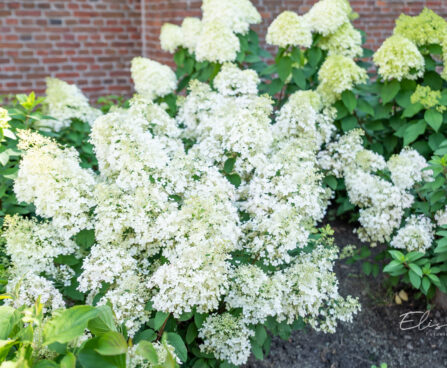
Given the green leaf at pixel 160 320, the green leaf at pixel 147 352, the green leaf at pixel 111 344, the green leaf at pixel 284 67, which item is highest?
the green leaf at pixel 284 67

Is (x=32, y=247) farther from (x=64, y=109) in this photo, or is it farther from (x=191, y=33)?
(x=191, y=33)

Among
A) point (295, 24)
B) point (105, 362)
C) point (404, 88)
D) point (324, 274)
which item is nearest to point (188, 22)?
point (295, 24)

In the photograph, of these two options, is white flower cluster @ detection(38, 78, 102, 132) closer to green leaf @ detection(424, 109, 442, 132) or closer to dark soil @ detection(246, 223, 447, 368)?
dark soil @ detection(246, 223, 447, 368)

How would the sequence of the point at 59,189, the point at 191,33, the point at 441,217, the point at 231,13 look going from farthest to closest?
the point at 191,33 → the point at 231,13 → the point at 441,217 → the point at 59,189

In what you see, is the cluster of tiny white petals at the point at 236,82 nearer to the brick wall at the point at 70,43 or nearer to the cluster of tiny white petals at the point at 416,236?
the cluster of tiny white petals at the point at 416,236

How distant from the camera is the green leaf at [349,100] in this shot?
3404mm

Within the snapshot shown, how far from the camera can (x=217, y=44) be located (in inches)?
133

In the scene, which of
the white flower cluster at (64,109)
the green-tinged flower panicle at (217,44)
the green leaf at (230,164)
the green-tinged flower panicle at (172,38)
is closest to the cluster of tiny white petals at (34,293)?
the green leaf at (230,164)

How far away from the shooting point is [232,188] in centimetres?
221

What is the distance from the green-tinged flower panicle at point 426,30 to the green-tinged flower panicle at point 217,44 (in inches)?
49.6

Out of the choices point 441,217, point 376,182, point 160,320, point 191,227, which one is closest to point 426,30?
point 376,182

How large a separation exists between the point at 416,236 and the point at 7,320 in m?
2.08

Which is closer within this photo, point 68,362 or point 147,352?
point 68,362

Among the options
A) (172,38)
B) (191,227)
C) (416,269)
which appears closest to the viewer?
(191,227)
